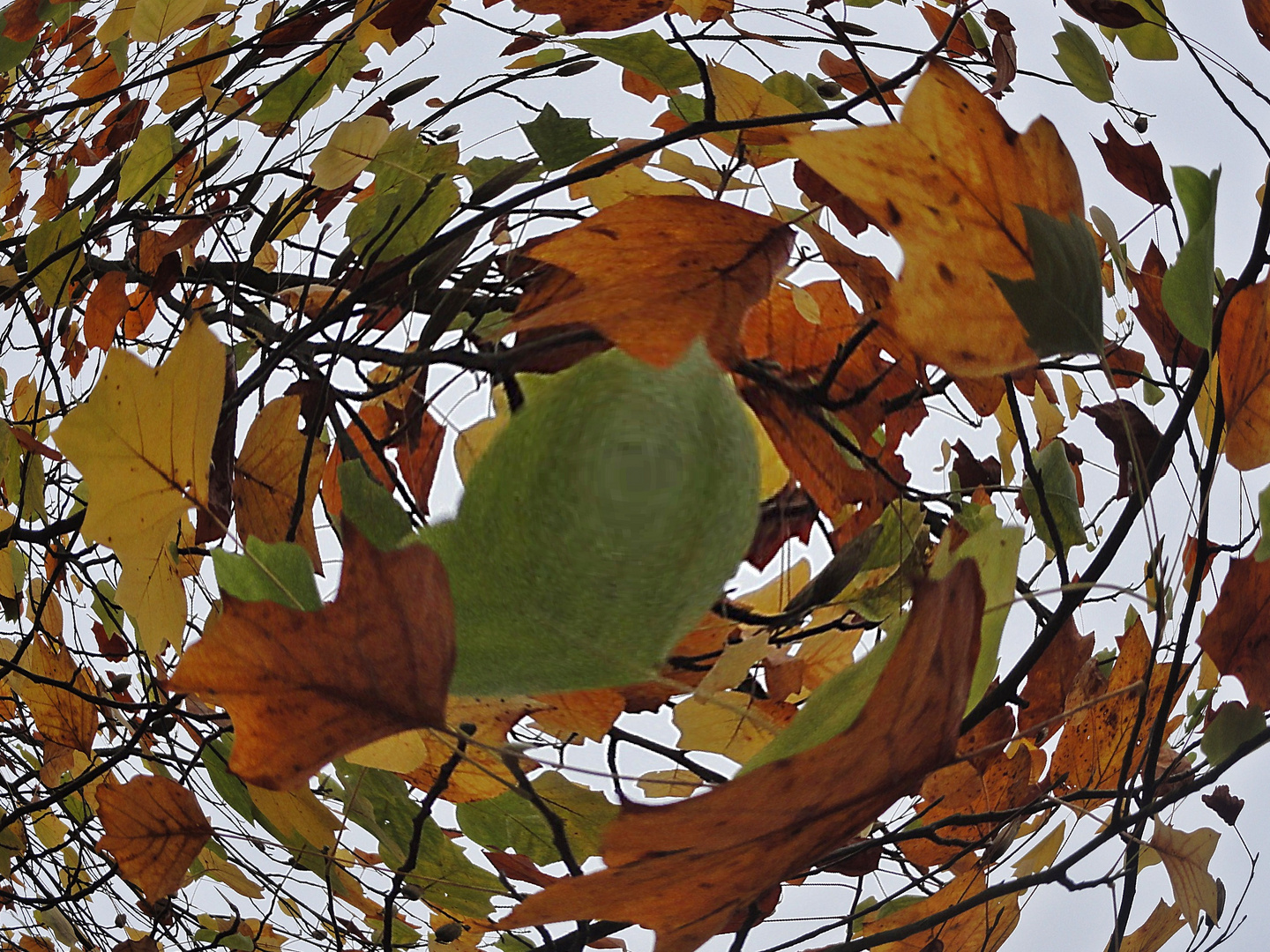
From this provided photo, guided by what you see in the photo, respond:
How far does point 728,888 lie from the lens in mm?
95

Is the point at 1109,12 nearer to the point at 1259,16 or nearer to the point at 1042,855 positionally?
the point at 1259,16

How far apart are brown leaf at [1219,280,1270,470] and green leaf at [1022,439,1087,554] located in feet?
0.15

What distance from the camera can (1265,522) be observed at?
5.6 inches

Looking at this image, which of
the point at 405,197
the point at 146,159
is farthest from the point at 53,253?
the point at 405,197

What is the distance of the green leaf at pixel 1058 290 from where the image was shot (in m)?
0.10

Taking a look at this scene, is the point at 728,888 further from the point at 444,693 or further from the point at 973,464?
the point at 973,464

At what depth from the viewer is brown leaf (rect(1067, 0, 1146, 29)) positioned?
194 millimetres

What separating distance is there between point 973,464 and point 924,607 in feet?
0.69

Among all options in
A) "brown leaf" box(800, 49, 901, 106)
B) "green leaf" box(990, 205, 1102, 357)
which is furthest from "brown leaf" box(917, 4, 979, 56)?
"green leaf" box(990, 205, 1102, 357)

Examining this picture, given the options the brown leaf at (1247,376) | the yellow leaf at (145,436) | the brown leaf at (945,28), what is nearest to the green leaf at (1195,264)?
the brown leaf at (1247,376)

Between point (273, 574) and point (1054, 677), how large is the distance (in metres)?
0.17

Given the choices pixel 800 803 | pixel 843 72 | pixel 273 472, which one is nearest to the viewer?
pixel 800 803

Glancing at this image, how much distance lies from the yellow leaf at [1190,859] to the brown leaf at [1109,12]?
159mm

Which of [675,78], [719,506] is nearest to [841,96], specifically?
[675,78]
